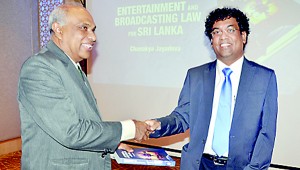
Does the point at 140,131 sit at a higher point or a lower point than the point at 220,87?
lower

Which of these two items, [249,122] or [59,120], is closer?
[59,120]

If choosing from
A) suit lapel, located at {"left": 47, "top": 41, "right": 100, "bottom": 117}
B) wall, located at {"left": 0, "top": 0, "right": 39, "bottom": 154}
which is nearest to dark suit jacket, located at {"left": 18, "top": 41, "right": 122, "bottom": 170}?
suit lapel, located at {"left": 47, "top": 41, "right": 100, "bottom": 117}

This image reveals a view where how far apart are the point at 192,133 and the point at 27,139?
988mm

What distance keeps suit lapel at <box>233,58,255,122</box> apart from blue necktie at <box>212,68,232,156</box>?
6 cm

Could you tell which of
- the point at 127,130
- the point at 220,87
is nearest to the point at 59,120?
the point at 127,130

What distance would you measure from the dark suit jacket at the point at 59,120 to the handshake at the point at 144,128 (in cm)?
20

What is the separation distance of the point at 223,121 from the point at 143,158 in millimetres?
537

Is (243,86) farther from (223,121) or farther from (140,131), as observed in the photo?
(140,131)

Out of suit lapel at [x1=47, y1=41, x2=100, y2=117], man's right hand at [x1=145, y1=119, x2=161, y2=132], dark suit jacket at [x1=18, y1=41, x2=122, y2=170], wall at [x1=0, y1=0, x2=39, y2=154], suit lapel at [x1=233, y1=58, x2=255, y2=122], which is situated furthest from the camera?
wall at [x1=0, y1=0, x2=39, y2=154]

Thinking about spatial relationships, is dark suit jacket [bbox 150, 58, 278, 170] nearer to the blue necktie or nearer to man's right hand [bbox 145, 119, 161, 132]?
the blue necktie

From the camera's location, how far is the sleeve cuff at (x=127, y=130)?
1.82 m

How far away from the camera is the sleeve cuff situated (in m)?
1.82

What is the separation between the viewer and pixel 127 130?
186 centimetres

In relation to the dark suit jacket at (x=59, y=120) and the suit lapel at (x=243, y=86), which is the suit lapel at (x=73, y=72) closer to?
the dark suit jacket at (x=59, y=120)
